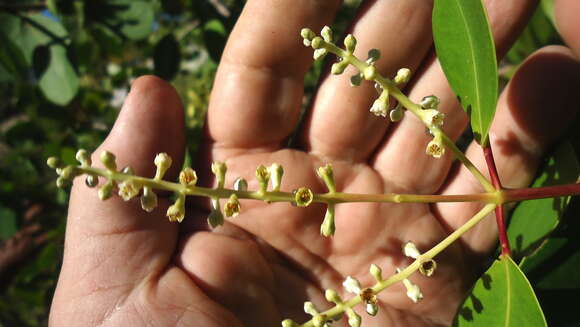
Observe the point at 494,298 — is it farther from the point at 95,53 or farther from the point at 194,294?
the point at 95,53

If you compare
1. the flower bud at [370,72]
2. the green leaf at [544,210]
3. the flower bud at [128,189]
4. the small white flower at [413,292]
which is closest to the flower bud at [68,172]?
the flower bud at [128,189]

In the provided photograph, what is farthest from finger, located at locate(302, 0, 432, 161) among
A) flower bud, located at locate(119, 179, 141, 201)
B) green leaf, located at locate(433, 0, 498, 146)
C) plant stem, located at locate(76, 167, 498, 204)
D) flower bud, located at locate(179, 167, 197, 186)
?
flower bud, located at locate(119, 179, 141, 201)

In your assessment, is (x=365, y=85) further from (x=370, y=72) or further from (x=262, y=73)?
(x=370, y=72)

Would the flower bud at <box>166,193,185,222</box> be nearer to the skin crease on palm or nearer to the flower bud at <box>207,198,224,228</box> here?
the flower bud at <box>207,198,224,228</box>

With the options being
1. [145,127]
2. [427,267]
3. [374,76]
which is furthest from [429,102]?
[145,127]

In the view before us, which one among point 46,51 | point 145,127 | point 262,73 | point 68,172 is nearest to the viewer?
point 68,172

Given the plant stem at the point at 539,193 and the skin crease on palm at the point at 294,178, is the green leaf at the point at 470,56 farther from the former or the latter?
the skin crease on palm at the point at 294,178

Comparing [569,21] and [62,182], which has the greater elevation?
[569,21]

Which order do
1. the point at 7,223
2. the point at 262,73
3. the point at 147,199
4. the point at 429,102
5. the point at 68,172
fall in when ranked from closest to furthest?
the point at 68,172
the point at 147,199
the point at 429,102
the point at 262,73
the point at 7,223
